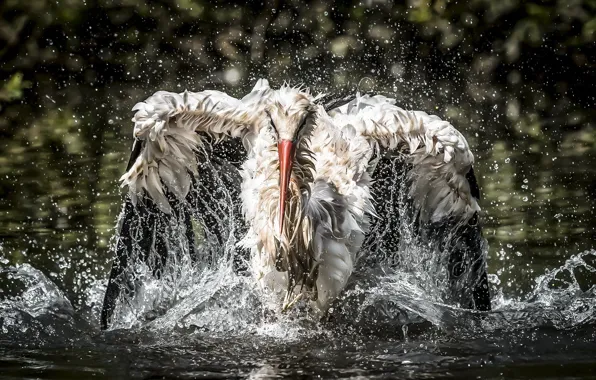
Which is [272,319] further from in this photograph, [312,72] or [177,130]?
[312,72]

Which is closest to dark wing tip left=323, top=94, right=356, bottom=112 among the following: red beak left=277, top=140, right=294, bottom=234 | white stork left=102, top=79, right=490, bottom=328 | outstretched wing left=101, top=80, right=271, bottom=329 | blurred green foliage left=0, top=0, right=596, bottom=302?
white stork left=102, top=79, right=490, bottom=328

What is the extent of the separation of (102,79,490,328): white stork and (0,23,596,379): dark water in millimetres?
266

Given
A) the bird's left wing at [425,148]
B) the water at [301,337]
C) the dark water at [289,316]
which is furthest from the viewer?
the bird's left wing at [425,148]

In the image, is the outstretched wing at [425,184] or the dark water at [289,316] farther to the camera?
the outstretched wing at [425,184]

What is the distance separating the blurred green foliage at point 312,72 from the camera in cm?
722

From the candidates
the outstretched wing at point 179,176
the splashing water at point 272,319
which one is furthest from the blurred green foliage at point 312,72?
the outstretched wing at point 179,176

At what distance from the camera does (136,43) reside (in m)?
7.95

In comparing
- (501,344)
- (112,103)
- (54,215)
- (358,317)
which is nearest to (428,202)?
(358,317)

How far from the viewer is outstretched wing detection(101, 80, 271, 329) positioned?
458 cm

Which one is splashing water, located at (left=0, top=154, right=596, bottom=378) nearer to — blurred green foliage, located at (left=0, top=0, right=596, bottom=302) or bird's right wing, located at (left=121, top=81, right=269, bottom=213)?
bird's right wing, located at (left=121, top=81, right=269, bottom=213)

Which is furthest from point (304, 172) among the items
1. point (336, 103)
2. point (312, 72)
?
point (312, 72)

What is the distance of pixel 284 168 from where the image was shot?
4.18 m

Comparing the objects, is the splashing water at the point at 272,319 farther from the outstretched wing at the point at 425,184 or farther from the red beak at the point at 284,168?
the red beak at the point at 284,168

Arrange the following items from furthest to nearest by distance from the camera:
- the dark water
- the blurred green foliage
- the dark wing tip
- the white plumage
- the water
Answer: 1. the blurred green foliage
2. the dark wing tip
3. the white plumage
4. the dark water
5. the water
